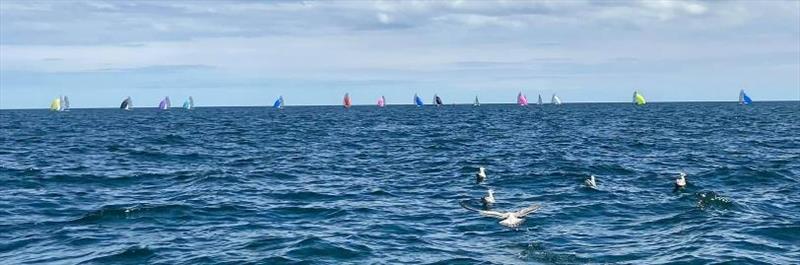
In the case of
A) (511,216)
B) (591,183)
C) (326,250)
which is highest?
(511,216)

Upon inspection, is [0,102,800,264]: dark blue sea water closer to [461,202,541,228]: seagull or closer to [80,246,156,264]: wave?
[80,246,156,264]: wave

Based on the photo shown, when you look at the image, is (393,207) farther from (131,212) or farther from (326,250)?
(131,212)

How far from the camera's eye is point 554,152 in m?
48.2

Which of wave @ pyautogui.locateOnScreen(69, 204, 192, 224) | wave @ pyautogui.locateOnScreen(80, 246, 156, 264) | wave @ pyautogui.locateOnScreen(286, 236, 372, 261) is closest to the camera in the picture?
wave @ pyautogui.locateOnScreen(80, 246, 156, 264)

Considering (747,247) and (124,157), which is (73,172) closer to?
(124,157)

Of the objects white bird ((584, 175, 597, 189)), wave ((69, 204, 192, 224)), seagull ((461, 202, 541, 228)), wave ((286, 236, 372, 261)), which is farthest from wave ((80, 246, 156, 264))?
white bird ((584, 175, 597, 189))

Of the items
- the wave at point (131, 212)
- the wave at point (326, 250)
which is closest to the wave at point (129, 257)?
the wave at point (326, 250)

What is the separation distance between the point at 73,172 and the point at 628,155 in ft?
102

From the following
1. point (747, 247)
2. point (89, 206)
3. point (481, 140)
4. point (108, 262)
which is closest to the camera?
point (108, 262)

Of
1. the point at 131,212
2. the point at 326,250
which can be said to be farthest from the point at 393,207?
the point at 131,212

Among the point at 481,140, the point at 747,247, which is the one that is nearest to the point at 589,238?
the point at 747,247

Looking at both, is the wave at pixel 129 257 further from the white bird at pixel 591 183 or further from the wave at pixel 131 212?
the white bird at pixel 591 183

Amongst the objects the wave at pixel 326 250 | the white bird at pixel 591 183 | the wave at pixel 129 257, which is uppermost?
the white bird at pixel 591 183

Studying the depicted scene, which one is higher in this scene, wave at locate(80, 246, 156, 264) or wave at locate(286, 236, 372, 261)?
wave at locate(80, 246, 156, 264)
